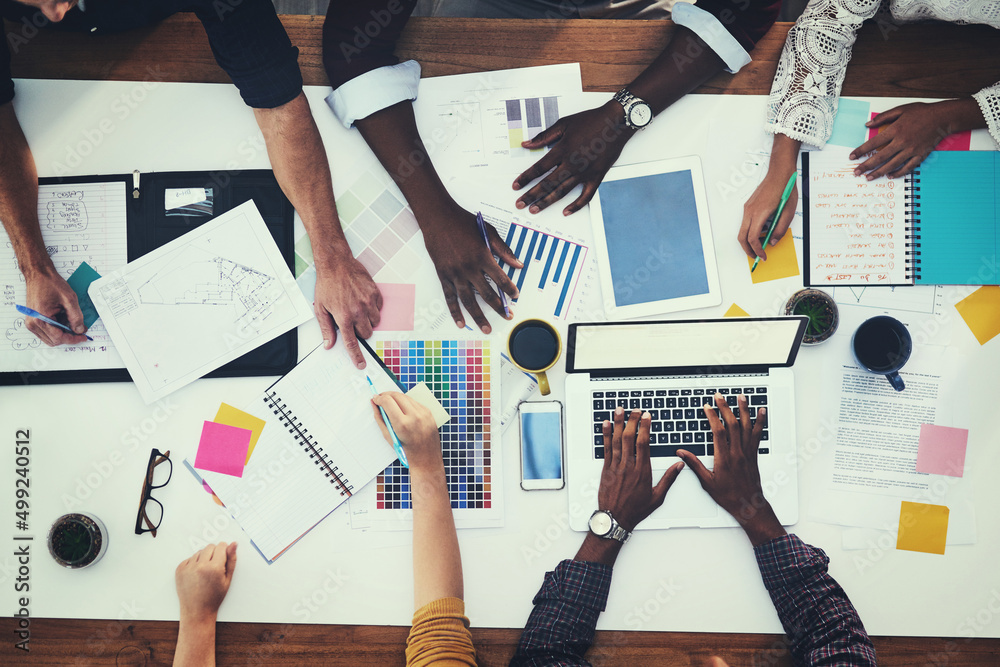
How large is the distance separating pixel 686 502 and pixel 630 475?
0.45 feet

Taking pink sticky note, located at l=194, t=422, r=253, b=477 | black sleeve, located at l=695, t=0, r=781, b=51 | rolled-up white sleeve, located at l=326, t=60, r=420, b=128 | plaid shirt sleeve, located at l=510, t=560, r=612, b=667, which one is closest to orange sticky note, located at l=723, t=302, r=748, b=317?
black sleeve, located at l=695, t=0, r=781, b=51

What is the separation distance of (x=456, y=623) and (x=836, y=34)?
1406mm

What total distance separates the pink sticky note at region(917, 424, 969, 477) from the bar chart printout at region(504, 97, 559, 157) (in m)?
1.02

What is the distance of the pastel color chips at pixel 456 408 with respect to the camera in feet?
4.08

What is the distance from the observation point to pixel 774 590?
1.19 meters

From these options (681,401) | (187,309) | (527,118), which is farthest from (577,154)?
(187,309)

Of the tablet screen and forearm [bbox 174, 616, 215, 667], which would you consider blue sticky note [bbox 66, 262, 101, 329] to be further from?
the tablet screen

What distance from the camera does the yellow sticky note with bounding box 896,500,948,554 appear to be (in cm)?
123

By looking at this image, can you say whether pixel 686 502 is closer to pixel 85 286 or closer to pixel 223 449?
pixel 223 449

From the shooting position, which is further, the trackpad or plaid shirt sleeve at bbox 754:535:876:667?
the trackpad

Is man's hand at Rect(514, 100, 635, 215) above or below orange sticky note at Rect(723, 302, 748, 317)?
above

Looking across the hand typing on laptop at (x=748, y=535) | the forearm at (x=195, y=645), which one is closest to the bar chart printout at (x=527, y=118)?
the hand typing on laptop at (x=748, y=535)

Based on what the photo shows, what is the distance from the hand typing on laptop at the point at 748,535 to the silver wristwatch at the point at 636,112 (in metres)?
0.59

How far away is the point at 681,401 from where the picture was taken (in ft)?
4.09
